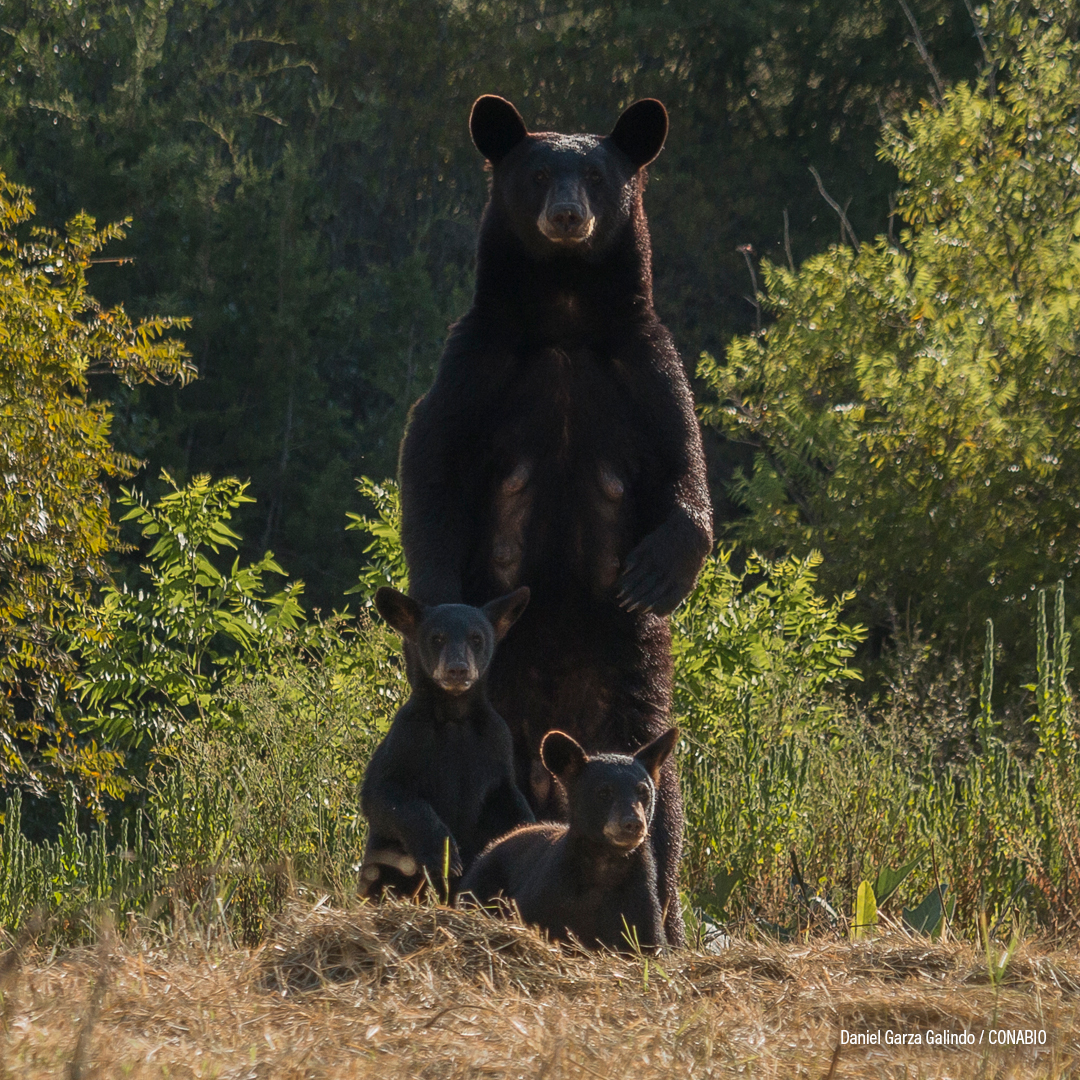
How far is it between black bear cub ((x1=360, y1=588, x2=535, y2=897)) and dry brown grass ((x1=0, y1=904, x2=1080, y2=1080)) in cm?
52

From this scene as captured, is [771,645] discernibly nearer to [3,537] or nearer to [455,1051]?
[3,537]

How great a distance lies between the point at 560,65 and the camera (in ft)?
72.1

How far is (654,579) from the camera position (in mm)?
4020

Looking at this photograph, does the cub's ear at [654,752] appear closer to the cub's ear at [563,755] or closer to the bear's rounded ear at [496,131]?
the cub's ear at [563,755]

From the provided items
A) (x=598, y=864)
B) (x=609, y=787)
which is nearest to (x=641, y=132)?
(x=609, y=787)

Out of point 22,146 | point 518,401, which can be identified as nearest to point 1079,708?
point 518,401

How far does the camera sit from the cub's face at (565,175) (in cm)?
402

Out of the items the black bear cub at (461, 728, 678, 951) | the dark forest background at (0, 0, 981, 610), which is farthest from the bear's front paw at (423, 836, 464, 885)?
the dark forest background at (0, 0, 981, 610)

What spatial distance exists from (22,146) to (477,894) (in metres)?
17.0

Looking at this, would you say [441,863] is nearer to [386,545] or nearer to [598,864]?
[598,864]

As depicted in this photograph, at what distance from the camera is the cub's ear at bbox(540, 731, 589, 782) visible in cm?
377

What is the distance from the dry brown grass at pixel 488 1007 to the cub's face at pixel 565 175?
5.52 feet

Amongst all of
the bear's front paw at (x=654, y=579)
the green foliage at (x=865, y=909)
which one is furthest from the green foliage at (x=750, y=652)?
the bear's front paw at (x=654, y=579)

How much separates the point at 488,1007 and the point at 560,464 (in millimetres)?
1629
